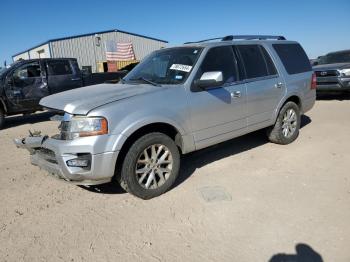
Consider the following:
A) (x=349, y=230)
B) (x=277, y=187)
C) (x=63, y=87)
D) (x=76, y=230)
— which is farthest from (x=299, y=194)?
(x=63, y=87)

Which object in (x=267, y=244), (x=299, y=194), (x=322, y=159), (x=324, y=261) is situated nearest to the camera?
(x=324, y=261)

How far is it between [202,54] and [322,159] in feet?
8.42

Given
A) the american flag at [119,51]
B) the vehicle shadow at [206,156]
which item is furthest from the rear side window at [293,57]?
the american flag at [119,51]

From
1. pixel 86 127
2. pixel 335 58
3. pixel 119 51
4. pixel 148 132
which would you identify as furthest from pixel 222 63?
pixel 119 51

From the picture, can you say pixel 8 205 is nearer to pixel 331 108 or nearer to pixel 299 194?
pixel 299 194

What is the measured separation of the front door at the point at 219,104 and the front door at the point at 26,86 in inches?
285

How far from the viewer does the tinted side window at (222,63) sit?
455 centimetres

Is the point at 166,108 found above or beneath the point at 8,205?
above

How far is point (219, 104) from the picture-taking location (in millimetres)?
4547

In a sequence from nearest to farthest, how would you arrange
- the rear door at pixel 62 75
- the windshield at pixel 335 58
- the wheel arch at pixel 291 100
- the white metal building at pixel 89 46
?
1. the wheel arch at pixel 291 100
2. the rear door at pixel 62 75
3. the windshield at pixel 335 58
4. the white metal building at pixel 89 46

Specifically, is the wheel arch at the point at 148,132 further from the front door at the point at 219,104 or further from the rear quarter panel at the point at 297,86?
the rear quarter panel at the point at 297,86

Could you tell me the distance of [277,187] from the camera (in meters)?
4.19

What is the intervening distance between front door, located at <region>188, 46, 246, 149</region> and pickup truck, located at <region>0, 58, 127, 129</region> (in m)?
5.05

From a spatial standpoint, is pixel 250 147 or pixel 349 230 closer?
pixel 349 230
